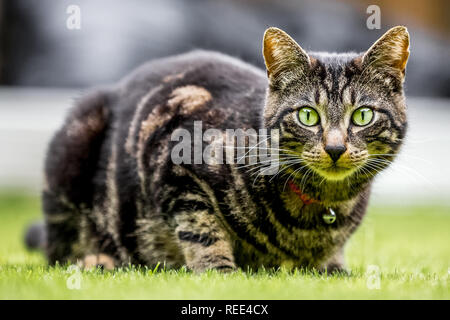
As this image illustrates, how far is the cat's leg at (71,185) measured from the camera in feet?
10.8

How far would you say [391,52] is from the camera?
2561 millimetres

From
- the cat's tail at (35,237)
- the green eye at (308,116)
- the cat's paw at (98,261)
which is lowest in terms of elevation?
the cat's tail at (35,237)

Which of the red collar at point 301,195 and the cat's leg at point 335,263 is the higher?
the red collar at point 301,195

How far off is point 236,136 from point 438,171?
4.91m

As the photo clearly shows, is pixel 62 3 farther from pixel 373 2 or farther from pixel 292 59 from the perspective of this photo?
pixel 292 59

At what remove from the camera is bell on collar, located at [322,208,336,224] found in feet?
8.87

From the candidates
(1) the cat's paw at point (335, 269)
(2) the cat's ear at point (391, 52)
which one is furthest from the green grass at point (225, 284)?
(2) the cat's ear at point (391, 52)

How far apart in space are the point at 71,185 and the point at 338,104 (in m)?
1.51

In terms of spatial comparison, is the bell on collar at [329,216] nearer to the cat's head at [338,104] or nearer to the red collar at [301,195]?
the red collar at [301,195]

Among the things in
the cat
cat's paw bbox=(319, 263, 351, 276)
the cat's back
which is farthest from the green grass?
the cat's back

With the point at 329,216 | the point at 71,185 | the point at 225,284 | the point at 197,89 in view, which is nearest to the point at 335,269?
the point at 329,216

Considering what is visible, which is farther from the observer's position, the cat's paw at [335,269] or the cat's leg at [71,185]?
the cat's leg at [71,185]

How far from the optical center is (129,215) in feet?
10.1
